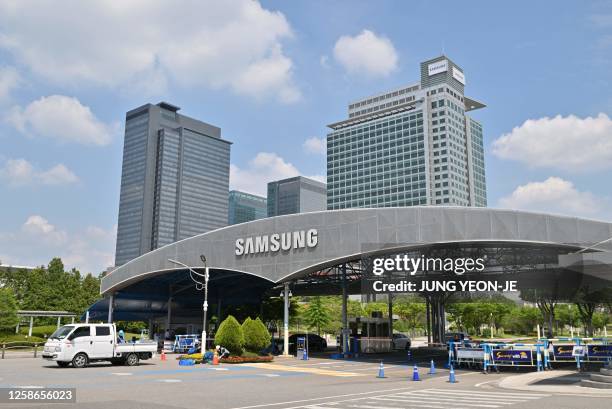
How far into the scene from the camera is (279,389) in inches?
821

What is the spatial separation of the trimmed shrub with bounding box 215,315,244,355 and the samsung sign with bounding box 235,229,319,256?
6.57 meters

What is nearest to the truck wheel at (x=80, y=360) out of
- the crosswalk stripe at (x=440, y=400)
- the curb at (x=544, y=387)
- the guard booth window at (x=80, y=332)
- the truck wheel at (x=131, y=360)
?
the guard booth window at (x=80, y=332)

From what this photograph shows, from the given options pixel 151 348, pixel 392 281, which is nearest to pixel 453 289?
pixel 392 281

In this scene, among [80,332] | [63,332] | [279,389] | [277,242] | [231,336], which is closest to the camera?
[279,389]

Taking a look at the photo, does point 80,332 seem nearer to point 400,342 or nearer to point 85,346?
point 85,346

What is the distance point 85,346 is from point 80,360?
2.49ft

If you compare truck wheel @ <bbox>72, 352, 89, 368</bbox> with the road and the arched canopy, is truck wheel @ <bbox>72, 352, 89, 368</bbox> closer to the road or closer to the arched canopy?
the road

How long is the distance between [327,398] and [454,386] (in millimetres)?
7131

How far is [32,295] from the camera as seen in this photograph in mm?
77188

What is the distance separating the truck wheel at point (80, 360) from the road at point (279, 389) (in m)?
0.82

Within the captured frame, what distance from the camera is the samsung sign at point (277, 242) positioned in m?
37.7

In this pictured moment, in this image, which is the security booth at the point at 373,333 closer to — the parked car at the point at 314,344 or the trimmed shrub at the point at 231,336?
the parked car at the point at 314,344

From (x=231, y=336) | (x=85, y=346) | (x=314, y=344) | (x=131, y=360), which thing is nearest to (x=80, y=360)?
(x=85, y=346)

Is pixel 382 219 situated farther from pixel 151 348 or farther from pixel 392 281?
pixel 392 281
